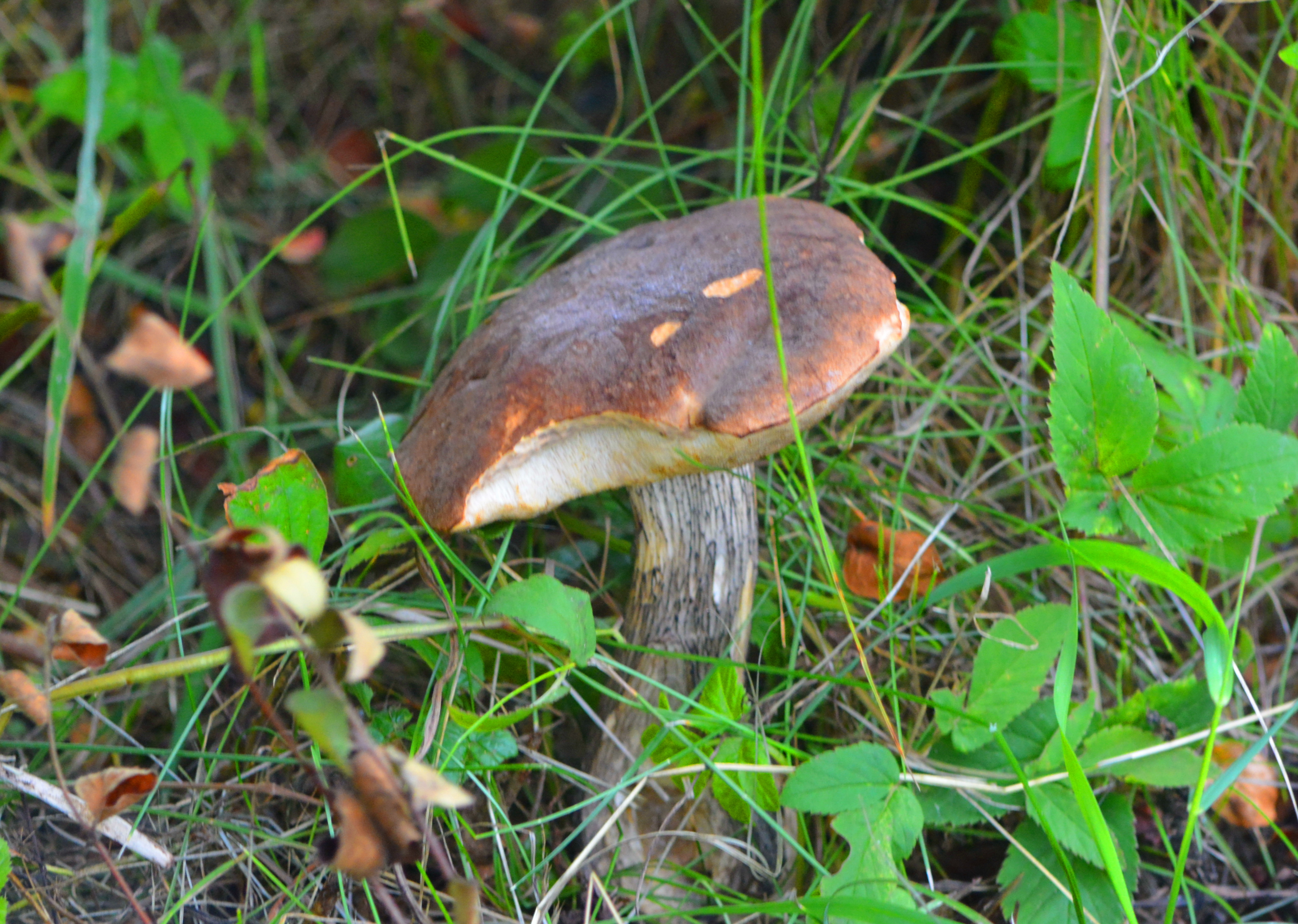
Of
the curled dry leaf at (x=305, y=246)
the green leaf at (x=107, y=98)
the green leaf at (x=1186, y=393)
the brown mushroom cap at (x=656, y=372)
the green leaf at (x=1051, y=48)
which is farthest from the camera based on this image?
the curled dry leaf at (x=305, y=246)

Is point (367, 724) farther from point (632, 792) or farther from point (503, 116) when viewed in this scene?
point (503, 116)

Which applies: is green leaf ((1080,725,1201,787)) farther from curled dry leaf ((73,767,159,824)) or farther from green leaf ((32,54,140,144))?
green leaf ((32,54,140,144))

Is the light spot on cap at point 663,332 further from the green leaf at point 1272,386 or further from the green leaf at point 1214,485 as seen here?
the green leaf at point 1272,386

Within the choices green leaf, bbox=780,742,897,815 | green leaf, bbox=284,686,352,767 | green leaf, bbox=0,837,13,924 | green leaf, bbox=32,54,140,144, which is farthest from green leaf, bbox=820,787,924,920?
green leaf, bbox=32,54,140,144

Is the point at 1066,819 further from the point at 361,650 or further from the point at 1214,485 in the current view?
the point at 361,650

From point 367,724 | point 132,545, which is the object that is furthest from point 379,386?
point 367,724

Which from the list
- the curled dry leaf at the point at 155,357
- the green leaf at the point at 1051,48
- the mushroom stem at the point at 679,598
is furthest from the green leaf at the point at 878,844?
the green leaf at the point at 1051,48
